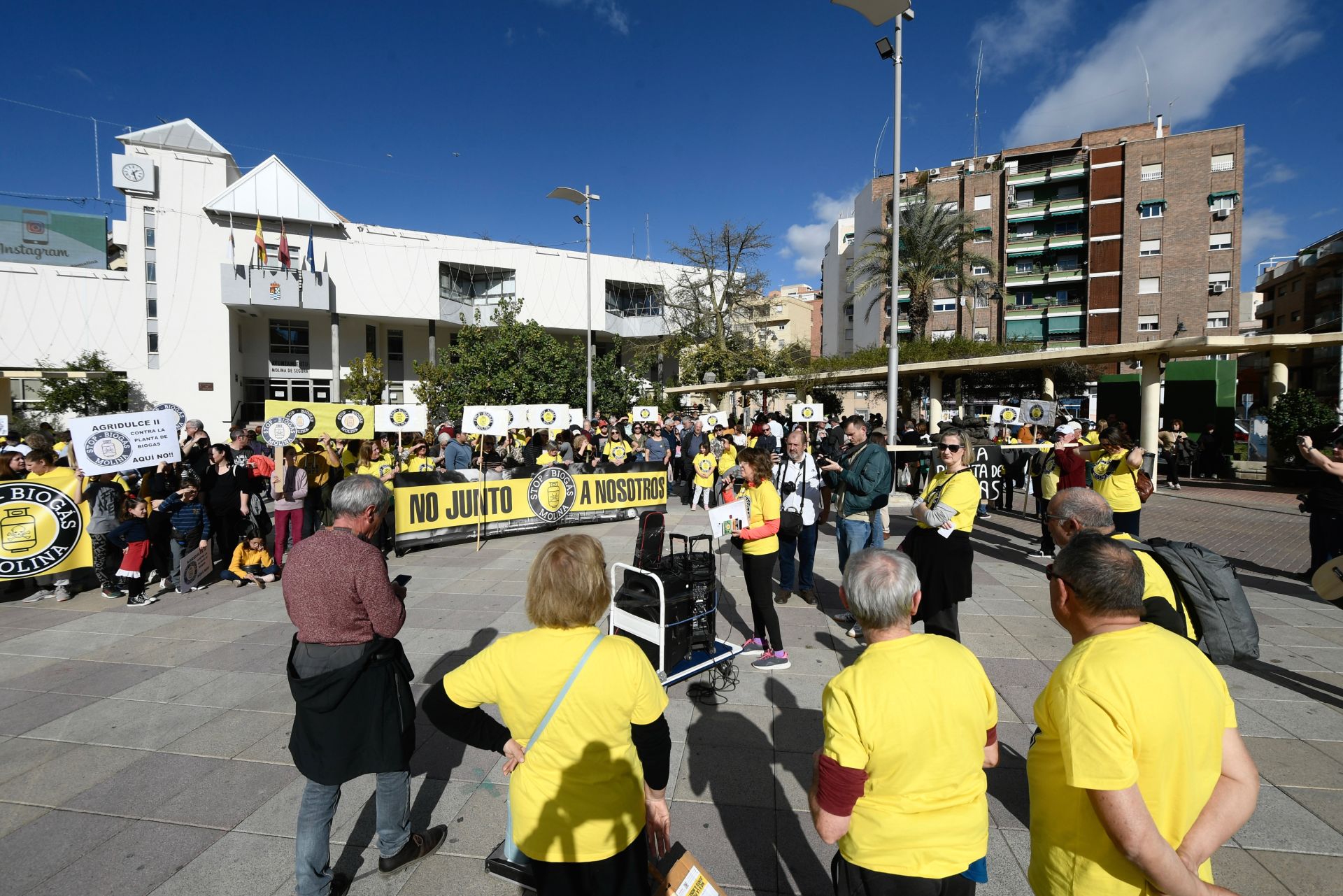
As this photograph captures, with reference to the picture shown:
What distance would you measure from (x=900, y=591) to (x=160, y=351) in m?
42.4

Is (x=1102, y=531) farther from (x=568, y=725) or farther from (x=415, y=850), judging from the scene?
(x=415, y=850)

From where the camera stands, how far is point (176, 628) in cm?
600

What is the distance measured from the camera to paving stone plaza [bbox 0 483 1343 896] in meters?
2.76

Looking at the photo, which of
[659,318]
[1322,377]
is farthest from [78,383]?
[1322,377]

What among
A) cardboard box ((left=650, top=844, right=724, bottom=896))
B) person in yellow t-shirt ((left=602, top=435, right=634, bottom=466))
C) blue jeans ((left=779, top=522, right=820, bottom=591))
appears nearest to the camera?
cardboard box ((left=650, top=844, right=724, bottom=896))

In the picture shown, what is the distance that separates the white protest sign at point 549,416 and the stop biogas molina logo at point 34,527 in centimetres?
935

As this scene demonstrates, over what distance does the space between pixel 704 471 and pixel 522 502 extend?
411 cm

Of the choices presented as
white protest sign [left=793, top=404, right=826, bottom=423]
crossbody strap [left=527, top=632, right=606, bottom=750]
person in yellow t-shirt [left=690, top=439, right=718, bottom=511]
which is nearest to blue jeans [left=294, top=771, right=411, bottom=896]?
crossbody strap [left=527, top=632, right=606, bottom=750]

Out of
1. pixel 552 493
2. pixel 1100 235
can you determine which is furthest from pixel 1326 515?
pixel 1100 235

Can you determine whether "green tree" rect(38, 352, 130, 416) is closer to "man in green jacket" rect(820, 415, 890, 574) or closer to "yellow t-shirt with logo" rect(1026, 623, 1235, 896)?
"man in green jacket" rect(820, 415, 890, 574)

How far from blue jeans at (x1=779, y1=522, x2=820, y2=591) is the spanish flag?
3678 centimetres

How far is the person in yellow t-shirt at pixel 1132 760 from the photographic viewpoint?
144cm

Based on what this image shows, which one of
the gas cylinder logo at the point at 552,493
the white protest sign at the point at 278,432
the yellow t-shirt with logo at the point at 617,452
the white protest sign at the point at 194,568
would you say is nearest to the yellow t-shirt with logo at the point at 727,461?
the yellow t-shirt with logo at the point at 617,452

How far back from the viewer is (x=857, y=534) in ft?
20.3
